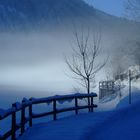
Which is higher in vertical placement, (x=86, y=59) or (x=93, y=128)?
(x=86, y=59)

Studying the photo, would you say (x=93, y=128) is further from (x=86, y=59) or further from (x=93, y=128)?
(x=86, y=59)

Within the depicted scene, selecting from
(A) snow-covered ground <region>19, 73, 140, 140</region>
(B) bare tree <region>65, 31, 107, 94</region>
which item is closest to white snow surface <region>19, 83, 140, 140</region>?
(A) snow-covered ground <region>19, 73, 140, 140</region>

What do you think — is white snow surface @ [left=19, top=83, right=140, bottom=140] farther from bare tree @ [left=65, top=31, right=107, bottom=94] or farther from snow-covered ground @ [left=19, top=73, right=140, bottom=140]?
bare tree @ [left=65, top=31, right=107, bottom=94]

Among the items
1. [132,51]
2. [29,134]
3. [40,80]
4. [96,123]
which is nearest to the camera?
[29,134]

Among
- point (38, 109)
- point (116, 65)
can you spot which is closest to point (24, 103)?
point (38, 109)

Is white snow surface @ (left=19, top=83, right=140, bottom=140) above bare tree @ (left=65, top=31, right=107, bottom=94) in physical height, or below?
below

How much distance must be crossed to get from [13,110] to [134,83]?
3340 centimetres

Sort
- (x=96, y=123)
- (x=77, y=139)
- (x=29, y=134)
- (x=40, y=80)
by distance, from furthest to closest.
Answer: (x=40, y=80) < (x=96, y=123) < (x=29, y=134) < (x=77, y=139)

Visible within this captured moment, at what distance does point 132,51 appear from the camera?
144 feet

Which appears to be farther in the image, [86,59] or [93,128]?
[86,59]

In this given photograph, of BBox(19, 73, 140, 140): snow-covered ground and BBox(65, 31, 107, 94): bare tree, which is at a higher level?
BBox(65, 31, 107, 94): bare tree

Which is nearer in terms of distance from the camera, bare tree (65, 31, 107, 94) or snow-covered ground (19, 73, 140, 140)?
snow-covered ground (19, 73, 140, 140)

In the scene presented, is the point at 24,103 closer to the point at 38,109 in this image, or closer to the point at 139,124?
the point at 139,124

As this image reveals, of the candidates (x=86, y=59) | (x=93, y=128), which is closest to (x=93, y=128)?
(x=93, y=128)
